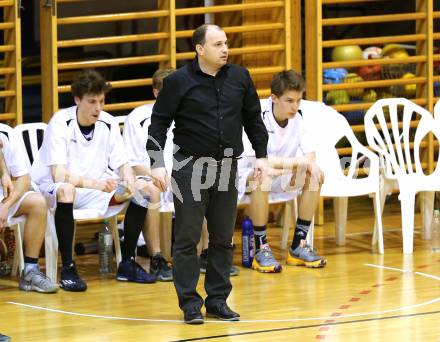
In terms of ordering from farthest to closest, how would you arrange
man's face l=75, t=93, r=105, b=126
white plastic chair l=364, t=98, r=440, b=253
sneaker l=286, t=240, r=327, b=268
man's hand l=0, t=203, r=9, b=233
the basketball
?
the basketball, white plastic chair l=364, t=98, r=440, b=253, sneaker l=286, t=240, r=327, b=268, man's face l=75, t=93, r=105, b=126, man's hand l=0, t=203, r=9, b=233

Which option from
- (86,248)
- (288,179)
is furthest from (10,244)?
(288,179)

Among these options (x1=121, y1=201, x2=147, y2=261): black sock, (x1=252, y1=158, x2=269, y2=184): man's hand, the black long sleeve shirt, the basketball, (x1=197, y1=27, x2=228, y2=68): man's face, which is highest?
the basketball

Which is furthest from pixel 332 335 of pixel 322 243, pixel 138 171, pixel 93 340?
pixel 322 243

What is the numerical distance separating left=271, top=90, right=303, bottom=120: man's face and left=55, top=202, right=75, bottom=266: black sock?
5.46 ft

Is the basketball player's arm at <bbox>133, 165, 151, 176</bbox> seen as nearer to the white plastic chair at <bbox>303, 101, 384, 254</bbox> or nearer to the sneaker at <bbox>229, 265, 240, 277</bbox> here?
the sneaker at <bbox>229, 265, 240, 277</bbox>

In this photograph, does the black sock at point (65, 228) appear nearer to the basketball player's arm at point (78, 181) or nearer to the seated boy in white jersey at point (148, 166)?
the basketball player's arm at point (78, 181)

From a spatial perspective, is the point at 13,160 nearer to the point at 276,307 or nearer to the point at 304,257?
the point at 276,307

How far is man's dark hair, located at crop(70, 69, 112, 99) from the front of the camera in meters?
7.45

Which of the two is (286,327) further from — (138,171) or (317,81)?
(317,81)

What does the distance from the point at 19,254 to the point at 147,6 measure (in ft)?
21.2

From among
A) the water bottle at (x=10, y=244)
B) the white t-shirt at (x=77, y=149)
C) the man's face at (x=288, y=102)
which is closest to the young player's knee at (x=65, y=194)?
the white t-shirt at (x=77, y=149)

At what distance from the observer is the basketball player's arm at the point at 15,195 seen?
23.8ft

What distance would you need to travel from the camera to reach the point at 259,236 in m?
8.05

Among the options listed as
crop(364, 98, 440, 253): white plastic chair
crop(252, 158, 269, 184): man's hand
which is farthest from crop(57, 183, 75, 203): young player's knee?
crop(364, 98, 440, 253): white plastic chair
